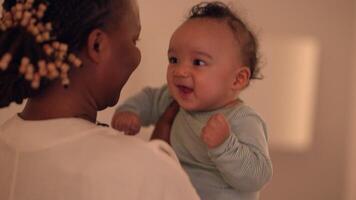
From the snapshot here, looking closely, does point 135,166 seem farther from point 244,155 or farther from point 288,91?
point 288,91

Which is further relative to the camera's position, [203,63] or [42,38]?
[203,63]

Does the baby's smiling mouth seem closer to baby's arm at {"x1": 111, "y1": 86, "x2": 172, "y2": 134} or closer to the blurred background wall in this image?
baby's arm at {"x1": 111, "y1": 86, "x2": 172, "y2": 134}

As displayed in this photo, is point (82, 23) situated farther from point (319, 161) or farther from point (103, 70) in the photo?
point (319, 161)

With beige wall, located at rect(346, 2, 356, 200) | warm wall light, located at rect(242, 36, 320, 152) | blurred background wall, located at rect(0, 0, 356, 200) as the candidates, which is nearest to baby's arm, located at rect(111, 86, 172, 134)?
blurred background wall, located at rect(0, 0, 356, 200)

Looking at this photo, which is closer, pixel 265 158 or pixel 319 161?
pixel 265 158

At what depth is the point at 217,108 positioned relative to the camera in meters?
0.98

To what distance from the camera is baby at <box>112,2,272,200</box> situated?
0.87 metres

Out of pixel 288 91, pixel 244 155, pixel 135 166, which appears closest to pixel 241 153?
pixel 244 155

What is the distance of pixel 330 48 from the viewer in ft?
5.62

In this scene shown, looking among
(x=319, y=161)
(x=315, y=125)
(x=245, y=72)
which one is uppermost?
(x=245, y=72)

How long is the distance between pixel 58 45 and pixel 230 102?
0.46 m

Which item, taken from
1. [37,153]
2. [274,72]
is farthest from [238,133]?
[274,72]

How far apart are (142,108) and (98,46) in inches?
16.7

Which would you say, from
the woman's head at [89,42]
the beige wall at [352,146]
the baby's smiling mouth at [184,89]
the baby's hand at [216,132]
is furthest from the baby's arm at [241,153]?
the beige wall at [352,146]
